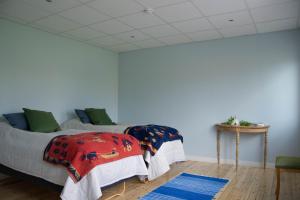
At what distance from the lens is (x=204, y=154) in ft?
15.6

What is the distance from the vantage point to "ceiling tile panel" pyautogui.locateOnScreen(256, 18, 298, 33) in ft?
12.0

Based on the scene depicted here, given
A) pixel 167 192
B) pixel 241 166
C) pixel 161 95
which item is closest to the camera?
pixel 167 192

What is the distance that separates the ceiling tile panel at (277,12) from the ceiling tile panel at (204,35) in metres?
0.81

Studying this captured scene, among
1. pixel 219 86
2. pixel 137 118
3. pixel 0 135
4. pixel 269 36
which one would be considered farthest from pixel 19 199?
pixel 269 36

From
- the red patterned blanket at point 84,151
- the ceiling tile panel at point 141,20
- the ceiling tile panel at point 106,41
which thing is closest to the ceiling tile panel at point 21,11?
the ceiling tile panel at point 141,20

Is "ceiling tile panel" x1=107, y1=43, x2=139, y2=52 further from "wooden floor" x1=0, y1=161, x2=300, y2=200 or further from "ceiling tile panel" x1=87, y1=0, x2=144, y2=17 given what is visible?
"wooden floor" x1=0, y1=161, x2=300, y2=200

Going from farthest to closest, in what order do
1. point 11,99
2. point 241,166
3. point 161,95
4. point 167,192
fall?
point 161,95 < point 241,166 < point 11,99 < point 167,192

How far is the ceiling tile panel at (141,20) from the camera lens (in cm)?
351

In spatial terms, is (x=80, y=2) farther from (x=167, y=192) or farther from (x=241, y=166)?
(x=241, y=166)

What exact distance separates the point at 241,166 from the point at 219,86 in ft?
5.00

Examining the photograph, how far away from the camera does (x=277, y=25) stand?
12.6 ft

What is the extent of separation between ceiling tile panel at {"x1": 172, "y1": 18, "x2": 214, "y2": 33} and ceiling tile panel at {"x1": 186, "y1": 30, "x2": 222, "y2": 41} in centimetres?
22

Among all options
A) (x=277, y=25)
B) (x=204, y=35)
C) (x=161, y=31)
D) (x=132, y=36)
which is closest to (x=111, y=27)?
(x=132, y=36)

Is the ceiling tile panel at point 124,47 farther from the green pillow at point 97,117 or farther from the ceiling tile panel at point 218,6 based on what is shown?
the ceiling tile panel at point 218,6
